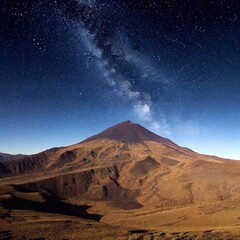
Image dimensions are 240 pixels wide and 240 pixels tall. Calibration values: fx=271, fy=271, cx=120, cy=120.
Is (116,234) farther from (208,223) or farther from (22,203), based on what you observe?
(22,203)

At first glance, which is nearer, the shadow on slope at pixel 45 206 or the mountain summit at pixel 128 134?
the shadow on slope at pixel 45 206

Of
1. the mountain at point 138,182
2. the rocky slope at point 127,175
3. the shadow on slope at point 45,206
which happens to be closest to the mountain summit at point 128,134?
the rocky slope at point 127,175

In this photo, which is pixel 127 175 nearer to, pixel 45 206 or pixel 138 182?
pixel 138 182

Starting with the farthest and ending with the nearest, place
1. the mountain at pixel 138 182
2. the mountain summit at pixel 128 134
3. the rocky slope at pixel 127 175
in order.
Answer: the mountain summit at pixel 128 134, the rocky slope at pixel 127 175, the mountain at pixel 138 182

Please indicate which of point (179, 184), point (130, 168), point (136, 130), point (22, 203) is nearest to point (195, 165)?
point (179, 184)

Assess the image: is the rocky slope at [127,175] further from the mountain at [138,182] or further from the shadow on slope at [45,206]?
the shadow on slope at [45,206]

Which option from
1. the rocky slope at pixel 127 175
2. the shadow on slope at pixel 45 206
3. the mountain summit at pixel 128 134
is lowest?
the shadow on slope at pixel 45 206

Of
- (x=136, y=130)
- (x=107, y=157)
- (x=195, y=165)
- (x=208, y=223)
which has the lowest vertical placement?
(x=208, y=223)
